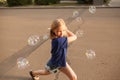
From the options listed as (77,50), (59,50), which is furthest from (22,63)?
(59,50)

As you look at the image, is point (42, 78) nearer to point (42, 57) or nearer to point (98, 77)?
point (98, 77)

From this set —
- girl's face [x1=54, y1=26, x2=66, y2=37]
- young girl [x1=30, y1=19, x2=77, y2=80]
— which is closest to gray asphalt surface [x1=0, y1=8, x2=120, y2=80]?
young girl [x1=30, y1=19, x2=77, y2=80]

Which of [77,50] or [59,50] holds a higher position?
[59,50]

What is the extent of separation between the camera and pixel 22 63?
8.14 m

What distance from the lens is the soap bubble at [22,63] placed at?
25.8 feet

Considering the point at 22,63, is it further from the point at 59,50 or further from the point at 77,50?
the point at 59,50

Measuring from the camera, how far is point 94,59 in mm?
8375

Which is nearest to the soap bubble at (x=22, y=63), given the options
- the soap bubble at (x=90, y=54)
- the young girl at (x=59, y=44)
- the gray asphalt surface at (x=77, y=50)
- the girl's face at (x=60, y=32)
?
the gray asphalt surface at (x=77, y=50)

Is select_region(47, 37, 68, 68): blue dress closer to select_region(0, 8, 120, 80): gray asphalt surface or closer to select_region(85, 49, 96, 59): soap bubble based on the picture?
select_region(0, 8, 120, 80): gray asphalt surface

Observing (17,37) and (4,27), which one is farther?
(4,27)

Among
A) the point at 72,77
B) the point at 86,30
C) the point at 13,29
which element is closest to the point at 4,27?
the point at 13,29

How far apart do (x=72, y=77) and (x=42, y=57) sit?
2.88 m

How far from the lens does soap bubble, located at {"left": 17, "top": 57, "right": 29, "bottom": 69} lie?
7854 millimetres

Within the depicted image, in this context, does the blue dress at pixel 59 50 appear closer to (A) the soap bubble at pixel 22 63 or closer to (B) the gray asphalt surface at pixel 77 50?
(B) the gray asphalt surface at pixel 77 50
